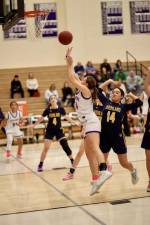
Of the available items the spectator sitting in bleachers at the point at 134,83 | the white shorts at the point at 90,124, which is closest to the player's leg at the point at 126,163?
the white shorts at the point at 90,124

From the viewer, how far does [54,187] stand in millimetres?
7949

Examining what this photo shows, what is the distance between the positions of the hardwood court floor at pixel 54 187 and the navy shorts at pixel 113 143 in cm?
68

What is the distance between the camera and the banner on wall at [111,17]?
982 inches

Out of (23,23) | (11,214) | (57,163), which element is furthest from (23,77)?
(11,214)

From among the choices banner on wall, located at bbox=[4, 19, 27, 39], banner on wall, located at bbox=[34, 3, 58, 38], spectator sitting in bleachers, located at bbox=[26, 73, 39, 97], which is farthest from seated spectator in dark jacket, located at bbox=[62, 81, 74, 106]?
banner on wall, located at bbox=[4, 19, 27, 39]

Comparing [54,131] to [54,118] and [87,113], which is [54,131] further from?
[87,113]

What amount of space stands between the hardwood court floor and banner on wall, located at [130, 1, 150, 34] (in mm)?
15088

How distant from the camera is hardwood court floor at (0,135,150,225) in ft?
22.0

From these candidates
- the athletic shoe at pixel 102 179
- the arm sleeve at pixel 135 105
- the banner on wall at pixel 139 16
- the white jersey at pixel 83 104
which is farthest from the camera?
the banner on wall at pixel 139 16

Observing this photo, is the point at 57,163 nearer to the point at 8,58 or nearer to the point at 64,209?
the point at 64,209

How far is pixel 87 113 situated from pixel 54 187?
1752 millimetres

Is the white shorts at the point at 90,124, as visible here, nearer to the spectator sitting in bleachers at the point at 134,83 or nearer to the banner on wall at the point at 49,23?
the spectator sitting in bleachers at the point at 134,83

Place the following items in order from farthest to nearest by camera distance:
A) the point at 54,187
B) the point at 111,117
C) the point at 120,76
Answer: the point at 120,76 < the point at 54,187 < the point at 111,117

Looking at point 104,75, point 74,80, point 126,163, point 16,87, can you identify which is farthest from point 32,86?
point 74,80
